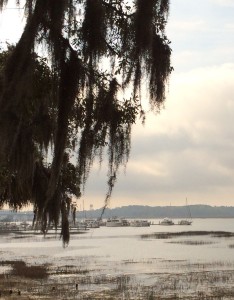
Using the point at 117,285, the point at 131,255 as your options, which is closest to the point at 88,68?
the point at 117,285

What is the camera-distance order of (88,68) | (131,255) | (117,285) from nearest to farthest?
(88,68), (117,285), (131,255)

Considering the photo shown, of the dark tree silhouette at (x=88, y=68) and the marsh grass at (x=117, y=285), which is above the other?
the dark tree silhouette at (x=88, y=68)

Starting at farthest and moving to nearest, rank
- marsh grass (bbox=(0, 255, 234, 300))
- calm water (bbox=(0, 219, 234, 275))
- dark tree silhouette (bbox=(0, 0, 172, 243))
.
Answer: calm water (bbox=(0, 219, 234, 275))
marsh grass (bbox=(0, 255, 234, 300))
dark tree silhouette (bbox=(0, 0, 172, 243))

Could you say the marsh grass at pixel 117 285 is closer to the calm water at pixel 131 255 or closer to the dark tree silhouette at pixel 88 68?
the calm water at pixel 131 255

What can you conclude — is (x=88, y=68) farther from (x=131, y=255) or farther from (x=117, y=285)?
(x=131, y=255)

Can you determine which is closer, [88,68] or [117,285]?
[88,68]

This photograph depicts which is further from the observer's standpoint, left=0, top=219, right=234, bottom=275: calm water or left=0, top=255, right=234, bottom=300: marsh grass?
left=0, top=219, right=234, bottom=275: calm water

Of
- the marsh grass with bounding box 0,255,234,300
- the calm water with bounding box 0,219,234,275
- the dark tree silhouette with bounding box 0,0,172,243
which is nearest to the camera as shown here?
the dark tree silhouette with bounding box 0,0,172,243

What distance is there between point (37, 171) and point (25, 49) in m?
6.84

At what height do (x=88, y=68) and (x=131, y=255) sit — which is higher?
(x=88, y=68)

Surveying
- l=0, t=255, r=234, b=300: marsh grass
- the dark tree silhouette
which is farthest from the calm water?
the dark tree silhouette

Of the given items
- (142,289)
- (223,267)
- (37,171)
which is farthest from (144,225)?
(37,171)

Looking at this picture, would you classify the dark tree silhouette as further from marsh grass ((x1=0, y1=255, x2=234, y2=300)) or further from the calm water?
the calm water

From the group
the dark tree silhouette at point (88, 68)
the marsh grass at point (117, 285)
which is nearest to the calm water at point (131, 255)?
the marsh grass at point (117, 285)
